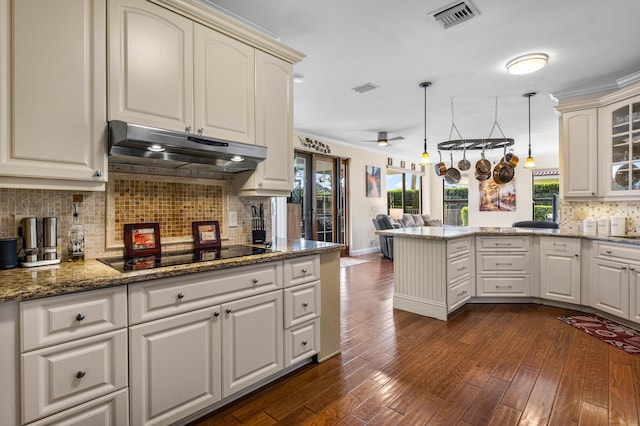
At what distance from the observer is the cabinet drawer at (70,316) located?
1.26 metres

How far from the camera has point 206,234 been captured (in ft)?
7.80

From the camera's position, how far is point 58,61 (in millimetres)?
1565

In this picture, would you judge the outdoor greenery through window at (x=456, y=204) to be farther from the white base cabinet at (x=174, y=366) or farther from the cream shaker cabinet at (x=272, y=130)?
the white base cabinet at (x=174, y=366)

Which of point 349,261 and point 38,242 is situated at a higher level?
point 38,242

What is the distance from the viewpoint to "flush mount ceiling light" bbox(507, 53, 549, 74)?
125 inches

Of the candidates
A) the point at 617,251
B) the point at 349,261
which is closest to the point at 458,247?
the point at 617,251

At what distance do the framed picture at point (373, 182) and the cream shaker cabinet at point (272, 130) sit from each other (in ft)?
18.8

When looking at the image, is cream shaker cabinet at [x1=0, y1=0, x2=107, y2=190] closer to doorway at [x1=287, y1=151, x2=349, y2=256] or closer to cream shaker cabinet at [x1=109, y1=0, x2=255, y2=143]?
cream shaker cabinet at [x1=109, y1=0, x2=255, y2=143]

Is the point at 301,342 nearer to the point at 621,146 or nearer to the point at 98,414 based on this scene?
the point at 98,414

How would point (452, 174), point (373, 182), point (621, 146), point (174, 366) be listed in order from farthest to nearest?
point (373, 182) < point (452, 174) < point (621, 146) < point (174, 366)

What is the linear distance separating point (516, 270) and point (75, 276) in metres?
4.25

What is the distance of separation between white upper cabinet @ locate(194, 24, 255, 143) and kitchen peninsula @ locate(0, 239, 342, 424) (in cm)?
87

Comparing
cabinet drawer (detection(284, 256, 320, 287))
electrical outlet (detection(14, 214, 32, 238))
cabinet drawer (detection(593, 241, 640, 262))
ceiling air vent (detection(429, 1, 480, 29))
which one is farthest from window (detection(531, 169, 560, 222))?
electrical outlet (detection(14, 214, 32, 238))

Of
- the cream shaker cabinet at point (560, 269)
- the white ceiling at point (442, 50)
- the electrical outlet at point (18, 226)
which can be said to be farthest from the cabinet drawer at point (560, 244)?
the electrical outlet at point (18, 226)
